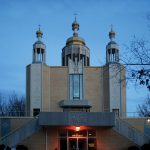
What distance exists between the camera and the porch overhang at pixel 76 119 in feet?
122

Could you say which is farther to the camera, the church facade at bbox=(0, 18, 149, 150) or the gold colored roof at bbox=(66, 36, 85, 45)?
the gold colored roof at bbox=(66, 36, 85, 45)

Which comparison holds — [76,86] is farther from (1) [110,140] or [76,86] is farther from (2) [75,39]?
(1) [110,140]

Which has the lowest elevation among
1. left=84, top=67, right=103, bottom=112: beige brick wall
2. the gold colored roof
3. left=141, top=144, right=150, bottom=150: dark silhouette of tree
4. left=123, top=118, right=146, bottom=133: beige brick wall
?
left=141, top=144, right=150, bottom=150: dark silhouette of tree

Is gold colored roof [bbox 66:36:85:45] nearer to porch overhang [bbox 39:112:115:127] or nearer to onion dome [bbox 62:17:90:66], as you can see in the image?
onion dome [bbox 62:17:90:66]

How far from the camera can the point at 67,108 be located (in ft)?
153

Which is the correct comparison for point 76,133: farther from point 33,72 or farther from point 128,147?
point 33,72

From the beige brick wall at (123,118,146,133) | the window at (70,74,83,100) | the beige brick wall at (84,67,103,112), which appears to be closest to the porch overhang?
the beige brick wall at (123,118,146,133)

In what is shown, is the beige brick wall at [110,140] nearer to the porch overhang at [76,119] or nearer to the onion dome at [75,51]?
the porch overhang at [76,119]

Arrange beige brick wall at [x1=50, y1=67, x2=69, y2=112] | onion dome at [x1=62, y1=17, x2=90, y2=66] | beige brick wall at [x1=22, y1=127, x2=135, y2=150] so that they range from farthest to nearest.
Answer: onion dome at [x1=62, y1=17, x2=90, y2=66]
beige brick wall at [x1=50, y1=67, x2=69, y2=112]
beige brick wall at [x1=22, y1=127, x2=135, y2=150]

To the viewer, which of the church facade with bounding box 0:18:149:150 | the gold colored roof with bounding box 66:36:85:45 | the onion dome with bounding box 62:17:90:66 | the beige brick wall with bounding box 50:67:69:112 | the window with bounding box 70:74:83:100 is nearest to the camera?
the church facade with bounding box 0:18:149:150

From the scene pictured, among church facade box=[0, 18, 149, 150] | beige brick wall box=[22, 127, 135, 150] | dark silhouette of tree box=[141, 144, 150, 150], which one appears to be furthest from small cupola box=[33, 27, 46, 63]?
dark silhouette of tree box=[141, 144, 150, 150]

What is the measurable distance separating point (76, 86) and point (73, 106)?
8.77 feet

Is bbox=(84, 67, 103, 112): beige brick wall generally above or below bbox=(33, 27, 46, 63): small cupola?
below

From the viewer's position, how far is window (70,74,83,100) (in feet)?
156
